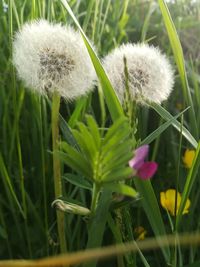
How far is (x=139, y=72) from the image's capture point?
758 mm

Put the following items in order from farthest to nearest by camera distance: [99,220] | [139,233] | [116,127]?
[139,233] → [99,220] → [116,127]

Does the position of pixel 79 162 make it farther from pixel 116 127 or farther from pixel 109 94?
pixel 109 94

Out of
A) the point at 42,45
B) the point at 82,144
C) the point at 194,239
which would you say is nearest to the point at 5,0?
the point at 42,45

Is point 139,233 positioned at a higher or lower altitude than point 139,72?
lower

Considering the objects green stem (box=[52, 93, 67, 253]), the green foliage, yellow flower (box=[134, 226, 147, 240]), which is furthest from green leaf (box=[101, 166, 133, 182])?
yellow flower (box=[134, 226, 147, 240])

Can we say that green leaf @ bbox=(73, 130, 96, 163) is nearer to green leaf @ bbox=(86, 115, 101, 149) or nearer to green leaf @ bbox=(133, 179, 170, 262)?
green leaf @ bbox=(86, 115, 101, 149)

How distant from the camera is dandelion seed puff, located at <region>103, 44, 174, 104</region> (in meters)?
0.74

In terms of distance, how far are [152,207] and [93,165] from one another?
218 millimetres

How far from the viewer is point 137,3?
199 cm

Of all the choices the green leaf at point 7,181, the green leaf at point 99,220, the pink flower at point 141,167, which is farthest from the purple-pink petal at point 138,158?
the green leaf at point 7,181

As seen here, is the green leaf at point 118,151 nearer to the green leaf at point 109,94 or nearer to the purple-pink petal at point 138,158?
the purple-pink petal at point 138,158

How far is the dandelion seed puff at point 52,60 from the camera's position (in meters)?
0.72

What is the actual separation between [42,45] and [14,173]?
432 millimetres

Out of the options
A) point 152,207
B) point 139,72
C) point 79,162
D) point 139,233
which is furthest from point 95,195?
point 139,233
